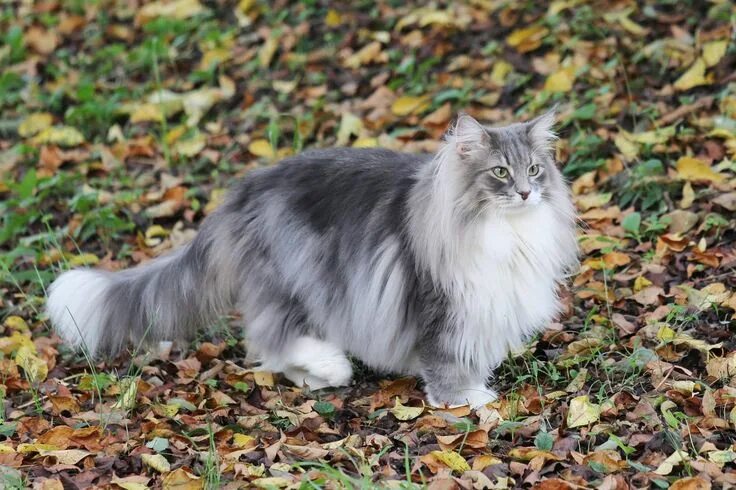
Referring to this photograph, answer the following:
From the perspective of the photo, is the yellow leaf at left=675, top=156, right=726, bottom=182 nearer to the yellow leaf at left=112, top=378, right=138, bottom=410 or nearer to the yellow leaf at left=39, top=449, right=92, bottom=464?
the yellow leaf at left=112, top=378, right=138, bottom=410

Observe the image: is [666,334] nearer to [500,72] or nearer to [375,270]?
[375,270]

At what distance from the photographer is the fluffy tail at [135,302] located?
14.6 feet

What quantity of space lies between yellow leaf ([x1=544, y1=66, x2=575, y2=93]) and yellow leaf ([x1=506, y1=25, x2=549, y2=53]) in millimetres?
490

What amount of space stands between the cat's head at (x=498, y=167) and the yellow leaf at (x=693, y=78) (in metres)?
2.31

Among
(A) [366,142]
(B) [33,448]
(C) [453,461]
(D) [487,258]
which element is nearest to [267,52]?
(A) [366,142]

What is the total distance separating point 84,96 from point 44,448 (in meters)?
3.98

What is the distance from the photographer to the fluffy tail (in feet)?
14.6

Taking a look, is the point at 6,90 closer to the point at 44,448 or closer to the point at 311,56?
the point at 311,56

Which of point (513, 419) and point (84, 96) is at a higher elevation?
point (84, 96)

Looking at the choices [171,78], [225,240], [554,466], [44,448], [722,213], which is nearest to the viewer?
[554,466]

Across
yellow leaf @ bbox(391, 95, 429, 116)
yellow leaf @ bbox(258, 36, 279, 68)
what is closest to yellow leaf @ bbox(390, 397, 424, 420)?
yellow leaf @ bbox(391, 95, 429, 116)

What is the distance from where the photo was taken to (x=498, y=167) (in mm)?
3934

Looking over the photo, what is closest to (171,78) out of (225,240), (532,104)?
(532,104)

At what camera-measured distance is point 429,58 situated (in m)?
7.03
